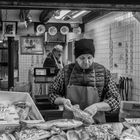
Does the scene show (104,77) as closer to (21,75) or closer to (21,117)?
(21,117)

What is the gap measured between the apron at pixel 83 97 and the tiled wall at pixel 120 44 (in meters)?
2.95

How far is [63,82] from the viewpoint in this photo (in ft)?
8.95

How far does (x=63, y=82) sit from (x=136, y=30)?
10.6 feet

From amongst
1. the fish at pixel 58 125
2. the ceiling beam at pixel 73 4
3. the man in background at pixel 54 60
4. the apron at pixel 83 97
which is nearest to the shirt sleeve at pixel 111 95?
the apron at pixel 83 97

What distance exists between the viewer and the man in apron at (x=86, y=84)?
2527 mm

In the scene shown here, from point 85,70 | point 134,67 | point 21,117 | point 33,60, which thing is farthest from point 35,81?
point 33,60

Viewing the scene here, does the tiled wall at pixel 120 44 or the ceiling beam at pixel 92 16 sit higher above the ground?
the ceiling beam at pixel 92 16

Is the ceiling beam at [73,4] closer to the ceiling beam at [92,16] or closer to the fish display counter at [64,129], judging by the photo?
the fish display counter at [64,129]

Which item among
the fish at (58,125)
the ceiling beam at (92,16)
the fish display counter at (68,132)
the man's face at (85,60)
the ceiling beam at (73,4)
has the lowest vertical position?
the fish display counter at (68,132)

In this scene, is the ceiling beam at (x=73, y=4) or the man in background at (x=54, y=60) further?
the man in background at (x=54, y=60)

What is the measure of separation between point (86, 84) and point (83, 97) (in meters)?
0.15

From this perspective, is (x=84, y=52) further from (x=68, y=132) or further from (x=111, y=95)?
(x=68, y=132)

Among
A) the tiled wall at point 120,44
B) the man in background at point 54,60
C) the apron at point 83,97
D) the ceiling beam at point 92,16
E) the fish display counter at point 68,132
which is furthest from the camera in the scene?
the ceiling beam at point 92,16

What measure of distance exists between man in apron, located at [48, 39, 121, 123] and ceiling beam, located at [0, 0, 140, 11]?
92 cm
